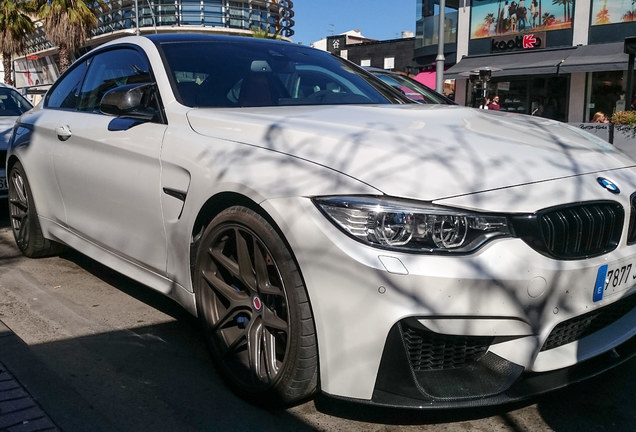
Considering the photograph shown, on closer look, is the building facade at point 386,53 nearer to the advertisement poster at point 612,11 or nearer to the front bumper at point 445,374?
the advertisement poster at point 612,11

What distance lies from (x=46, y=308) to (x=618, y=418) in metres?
3.27

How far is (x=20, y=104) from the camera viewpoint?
8.31 meters

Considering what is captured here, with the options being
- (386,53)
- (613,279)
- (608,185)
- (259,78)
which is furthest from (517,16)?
(613,279)

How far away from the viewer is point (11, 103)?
819 cm

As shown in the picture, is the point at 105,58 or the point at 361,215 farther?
the point at 105,58

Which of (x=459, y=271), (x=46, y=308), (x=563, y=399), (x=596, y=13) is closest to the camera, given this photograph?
(x=459, y=271)

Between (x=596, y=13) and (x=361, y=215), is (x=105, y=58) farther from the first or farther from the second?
(x=596, y=13)

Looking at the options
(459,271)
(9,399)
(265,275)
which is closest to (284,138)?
(265,275)

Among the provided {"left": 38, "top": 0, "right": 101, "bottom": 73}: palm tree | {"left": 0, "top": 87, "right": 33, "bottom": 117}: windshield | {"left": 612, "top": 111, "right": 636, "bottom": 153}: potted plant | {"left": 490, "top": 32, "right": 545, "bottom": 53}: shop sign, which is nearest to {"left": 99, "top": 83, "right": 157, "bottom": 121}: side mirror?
{"left": 0, "top": 87, "right": 33, "bottom": 117}: windshield

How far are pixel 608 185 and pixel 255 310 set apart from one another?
1.54 meters

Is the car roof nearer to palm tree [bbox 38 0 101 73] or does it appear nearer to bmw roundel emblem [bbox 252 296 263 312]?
bmw roundel emblem [bbox 252 296 263 312]

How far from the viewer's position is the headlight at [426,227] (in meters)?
2.17

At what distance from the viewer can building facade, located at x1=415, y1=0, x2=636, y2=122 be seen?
19.9 meters

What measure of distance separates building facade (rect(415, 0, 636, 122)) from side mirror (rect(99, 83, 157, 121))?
15.3 metres
